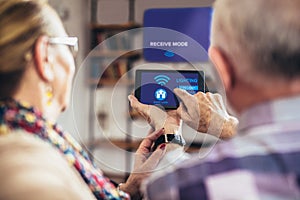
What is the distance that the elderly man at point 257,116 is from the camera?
0.51 meters

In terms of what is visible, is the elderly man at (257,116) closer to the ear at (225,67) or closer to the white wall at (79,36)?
the ear at (225,67)

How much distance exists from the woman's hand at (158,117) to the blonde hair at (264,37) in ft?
1.20

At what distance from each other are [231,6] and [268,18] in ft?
0.16

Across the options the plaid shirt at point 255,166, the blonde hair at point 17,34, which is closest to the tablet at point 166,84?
the blonde hair at point 17,34

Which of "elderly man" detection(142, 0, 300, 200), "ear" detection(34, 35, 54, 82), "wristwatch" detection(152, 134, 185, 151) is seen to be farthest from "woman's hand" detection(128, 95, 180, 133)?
"elderly man" detection(142, 0, 300, 200)

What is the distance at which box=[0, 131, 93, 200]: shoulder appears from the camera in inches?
24.7

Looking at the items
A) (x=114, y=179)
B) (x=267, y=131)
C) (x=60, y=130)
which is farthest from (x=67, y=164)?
(x=267, y=131)

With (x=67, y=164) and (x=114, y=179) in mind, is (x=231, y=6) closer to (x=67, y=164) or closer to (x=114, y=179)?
(x=67, y=164)

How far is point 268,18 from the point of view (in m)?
0.53

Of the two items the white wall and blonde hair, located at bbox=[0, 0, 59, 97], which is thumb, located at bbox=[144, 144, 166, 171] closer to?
the white wall

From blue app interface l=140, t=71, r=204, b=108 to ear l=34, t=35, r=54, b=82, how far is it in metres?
0.22

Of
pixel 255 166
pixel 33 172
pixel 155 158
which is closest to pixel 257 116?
pixel 255 166

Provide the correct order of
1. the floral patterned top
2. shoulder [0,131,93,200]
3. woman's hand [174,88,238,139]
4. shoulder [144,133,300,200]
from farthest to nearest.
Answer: woman's hand [174,88,238,139]
the floral patterned top
shoulder [0,131,93,200]
shoulder [144,133,300,200]

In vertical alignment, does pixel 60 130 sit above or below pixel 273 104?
below
